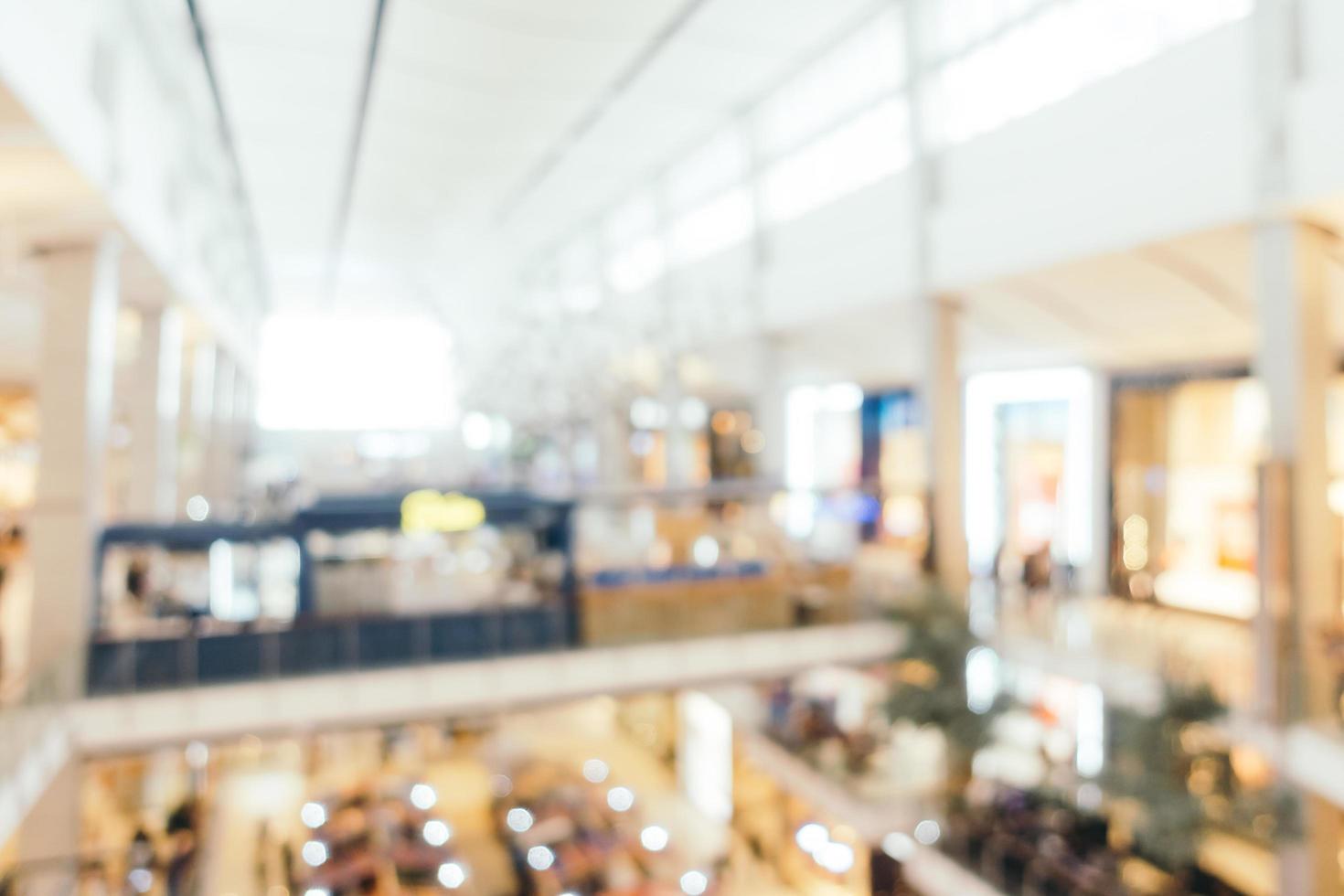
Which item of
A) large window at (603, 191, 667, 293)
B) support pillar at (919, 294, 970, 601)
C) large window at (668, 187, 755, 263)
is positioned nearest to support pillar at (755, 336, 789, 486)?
large window at (668, 187, 755, 263)

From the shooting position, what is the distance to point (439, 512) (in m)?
10.1

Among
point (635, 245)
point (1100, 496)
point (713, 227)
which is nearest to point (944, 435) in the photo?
point (1100, 496)

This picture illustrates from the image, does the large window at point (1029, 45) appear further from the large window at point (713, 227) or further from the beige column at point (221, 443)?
the beige column at point (221, 443)

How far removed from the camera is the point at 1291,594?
746 cm

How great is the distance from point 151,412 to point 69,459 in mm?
4567

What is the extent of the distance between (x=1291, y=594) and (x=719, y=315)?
29.4 feet

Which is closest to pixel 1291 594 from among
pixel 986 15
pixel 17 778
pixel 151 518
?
pixel 986 15

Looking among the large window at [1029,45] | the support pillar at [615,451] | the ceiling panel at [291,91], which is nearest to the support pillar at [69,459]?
the ceiling panel at [291,91]

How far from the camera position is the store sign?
10039 mm

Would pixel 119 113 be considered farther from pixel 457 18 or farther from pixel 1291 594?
pixel 1291 594

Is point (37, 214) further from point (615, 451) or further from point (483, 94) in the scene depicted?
point (615, 451)

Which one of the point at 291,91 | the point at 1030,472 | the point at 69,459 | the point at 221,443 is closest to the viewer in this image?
the point at 69,459

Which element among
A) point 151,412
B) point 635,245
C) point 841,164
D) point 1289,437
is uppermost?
point 635,245

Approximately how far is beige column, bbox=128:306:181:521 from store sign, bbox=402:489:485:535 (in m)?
5.22
